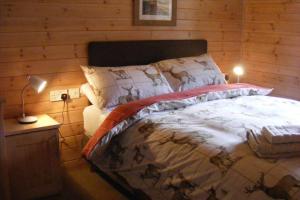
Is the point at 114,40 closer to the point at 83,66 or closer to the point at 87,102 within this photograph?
the point at 83,66

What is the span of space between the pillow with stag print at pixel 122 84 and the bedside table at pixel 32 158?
1.45ft

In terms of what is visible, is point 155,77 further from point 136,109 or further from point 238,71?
point 238,71

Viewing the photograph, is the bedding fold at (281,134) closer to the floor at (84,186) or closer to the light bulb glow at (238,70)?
the floor at (84,186)

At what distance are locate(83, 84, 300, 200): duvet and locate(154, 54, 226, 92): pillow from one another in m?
0.21

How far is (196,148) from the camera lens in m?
1.93

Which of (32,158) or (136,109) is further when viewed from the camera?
(32,158)

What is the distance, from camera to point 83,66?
2.94 meters

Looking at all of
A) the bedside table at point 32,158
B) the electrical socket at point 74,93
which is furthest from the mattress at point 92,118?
the bedside table at point 32,158

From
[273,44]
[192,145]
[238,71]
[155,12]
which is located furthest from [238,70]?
[192,145]

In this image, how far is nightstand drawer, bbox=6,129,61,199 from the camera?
2432 mm

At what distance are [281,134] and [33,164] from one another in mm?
1734

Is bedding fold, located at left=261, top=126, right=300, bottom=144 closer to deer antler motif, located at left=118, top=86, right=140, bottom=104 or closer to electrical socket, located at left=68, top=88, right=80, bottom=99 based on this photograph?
deer antler motif, located at left=118, top=86, right=140, bottom=104

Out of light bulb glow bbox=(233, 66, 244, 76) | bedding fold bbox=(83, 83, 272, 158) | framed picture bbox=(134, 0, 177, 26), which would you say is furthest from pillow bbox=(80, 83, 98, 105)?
light bulb glow bbox=(233, 66, 244, 76)

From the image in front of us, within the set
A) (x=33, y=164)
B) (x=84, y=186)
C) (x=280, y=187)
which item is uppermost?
(x=280, y=187)
